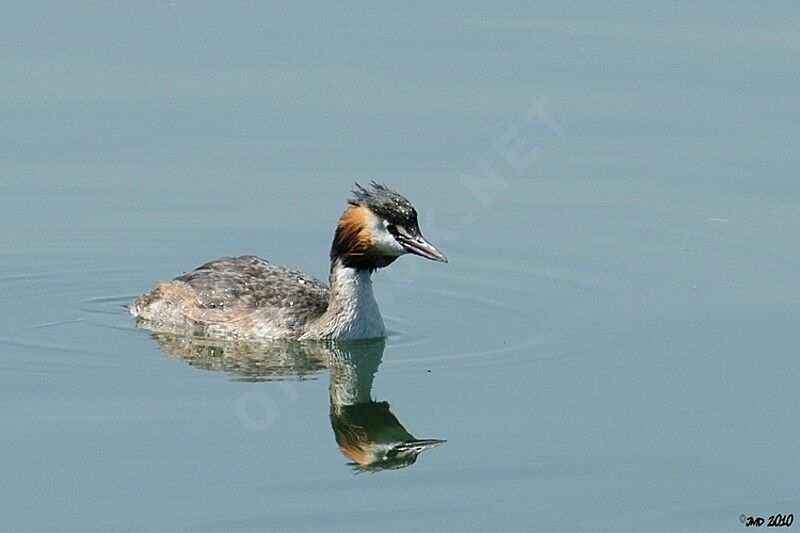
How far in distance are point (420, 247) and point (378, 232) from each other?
46 cm

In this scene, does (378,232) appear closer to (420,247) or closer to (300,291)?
(420,247)

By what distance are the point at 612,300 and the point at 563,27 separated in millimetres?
6870

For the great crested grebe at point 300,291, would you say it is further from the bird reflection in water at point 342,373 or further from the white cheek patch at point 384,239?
the bird reflection in water at point 342,373

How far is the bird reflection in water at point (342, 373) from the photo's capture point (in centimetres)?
1336

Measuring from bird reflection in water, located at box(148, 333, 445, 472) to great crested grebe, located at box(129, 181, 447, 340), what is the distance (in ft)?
0.53

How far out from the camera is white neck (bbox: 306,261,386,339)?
1611 centimetres

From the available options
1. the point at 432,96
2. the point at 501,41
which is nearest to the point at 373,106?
the point at 432,96

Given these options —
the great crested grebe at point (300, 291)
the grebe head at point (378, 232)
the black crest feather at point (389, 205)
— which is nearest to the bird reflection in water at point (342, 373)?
the great crested grebe at point (300, 291)

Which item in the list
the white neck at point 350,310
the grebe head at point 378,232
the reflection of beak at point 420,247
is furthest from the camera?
the white neck at point 350,310

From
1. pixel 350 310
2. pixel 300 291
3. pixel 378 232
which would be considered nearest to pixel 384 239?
pixel 378 232

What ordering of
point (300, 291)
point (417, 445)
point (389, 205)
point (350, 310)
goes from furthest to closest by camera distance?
point (300, 291)
point (350, 310)
point (389, 205)
point (417, 445)

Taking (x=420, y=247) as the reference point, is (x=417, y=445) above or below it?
below

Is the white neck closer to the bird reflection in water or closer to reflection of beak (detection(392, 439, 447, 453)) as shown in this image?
the bird reflection in water

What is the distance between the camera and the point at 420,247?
1553cm
